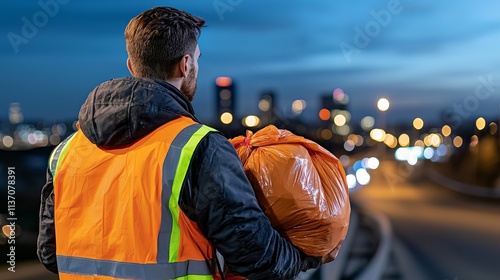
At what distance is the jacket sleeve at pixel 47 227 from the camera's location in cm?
203

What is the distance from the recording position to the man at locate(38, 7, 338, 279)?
1.66 meters

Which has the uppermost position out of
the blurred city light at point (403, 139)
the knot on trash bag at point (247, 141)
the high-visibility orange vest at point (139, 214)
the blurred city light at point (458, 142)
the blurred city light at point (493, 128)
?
the knot on trash bag at point (247, 141)

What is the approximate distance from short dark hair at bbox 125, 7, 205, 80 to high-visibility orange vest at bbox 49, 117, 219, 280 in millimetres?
203

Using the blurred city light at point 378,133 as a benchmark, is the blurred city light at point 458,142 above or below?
below

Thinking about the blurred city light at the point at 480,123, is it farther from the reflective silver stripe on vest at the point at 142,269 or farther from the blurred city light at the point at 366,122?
the blurred city light at the point at 366,122

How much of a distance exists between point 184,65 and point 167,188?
42 cm

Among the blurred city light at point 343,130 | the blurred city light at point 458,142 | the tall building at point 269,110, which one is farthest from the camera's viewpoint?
the blurred city light at point 343,130

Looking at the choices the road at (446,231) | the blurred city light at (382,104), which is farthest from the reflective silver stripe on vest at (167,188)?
the blurred city light at (382,104)

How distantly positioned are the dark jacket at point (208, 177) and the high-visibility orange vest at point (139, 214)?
1.4 inches

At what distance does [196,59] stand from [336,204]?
2.24ft

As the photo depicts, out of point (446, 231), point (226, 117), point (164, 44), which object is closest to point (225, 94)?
point (446, 231)

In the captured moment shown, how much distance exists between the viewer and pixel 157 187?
167cm

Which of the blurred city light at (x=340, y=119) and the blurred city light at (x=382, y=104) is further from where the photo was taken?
the blurred city light at (x=340, y=119)

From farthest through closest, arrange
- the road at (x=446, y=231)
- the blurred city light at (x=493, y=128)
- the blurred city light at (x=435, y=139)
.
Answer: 1. the blurred city light at (x=435, y=139)
2. the blurred city light at (x=493, y=128)
3. the road at (x=446, y=231)
